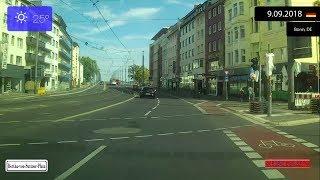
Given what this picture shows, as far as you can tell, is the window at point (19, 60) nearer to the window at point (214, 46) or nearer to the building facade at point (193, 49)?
the building facade at point (193, 49)

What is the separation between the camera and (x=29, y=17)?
1226 inches

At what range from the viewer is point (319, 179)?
7598 millimetres

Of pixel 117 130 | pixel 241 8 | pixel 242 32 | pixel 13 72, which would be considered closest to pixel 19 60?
pixel 13 72

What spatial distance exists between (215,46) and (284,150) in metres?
65.3

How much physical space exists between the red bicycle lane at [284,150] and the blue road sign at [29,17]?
755 inches

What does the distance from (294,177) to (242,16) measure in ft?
180

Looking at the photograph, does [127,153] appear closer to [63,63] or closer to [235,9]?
[235,9]

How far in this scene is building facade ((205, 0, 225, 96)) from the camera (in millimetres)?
72000

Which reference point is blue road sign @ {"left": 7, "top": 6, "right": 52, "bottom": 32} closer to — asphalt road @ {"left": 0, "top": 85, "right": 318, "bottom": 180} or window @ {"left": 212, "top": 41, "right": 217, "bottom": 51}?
asphalt road @ {"left": 0, "top": 85, "right": 318, "bottom": 180}

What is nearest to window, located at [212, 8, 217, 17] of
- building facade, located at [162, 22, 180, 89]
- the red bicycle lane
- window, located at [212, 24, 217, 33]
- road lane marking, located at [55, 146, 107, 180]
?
window, located at [212, 24, 217, 33]

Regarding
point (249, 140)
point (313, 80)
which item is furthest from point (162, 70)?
point (249, 140)

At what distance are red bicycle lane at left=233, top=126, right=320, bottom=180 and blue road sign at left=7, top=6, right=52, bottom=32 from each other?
62.9 feet

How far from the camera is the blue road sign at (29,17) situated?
3091 cm

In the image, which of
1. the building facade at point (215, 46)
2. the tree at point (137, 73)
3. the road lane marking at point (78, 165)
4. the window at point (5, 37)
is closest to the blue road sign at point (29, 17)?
the road lane marking at point (78, 165)
